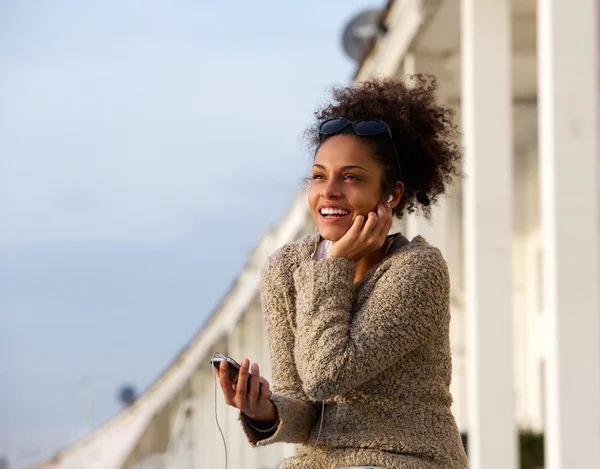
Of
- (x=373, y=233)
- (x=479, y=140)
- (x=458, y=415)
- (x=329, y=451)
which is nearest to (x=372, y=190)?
(x=373, y=233)

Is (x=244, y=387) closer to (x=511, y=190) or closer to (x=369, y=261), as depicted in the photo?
(x=369, y=261)

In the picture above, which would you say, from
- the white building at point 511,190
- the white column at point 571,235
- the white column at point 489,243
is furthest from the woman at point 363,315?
the white column at point 489,243

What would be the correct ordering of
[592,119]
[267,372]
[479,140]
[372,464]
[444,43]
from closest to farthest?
[372,464] < [592,119] < [479,140] < [444,43] < [267,372]

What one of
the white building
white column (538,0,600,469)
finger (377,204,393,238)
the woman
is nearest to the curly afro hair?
the woman

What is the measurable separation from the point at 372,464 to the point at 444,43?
10.7 metres

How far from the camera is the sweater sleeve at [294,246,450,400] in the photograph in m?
3.48

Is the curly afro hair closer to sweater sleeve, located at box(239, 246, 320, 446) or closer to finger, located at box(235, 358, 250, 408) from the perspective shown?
sweater sleeve, located at box(239, 246, 320, 446)

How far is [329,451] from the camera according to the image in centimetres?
360

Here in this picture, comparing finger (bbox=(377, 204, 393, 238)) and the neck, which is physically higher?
finger (bbox=(377, 204, 393, 238))

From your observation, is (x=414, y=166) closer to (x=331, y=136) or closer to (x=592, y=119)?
(x=331, y=136)

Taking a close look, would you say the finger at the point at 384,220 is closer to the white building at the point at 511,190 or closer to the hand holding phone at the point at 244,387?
the hand holding phone at the point at 244,387

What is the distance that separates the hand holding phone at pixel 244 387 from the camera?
11.1 feet

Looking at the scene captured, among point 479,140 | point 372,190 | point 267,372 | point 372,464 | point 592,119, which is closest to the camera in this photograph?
point 372,464

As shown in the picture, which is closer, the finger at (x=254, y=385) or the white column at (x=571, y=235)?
the finger at (x=254, y=385)
